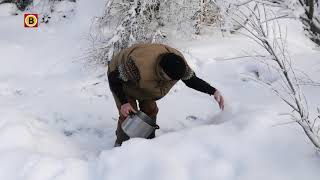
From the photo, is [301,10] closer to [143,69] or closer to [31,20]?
[143,69]

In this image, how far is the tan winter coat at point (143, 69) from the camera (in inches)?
134

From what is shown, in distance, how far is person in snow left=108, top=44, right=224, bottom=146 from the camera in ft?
10.5

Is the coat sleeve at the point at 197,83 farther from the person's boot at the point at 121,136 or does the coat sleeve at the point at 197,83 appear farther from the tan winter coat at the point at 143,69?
the person's boot at the point at 121,136

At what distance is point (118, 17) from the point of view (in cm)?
621

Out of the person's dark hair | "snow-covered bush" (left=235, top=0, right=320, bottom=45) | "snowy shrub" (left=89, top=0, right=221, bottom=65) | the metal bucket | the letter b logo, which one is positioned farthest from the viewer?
the letter b logo

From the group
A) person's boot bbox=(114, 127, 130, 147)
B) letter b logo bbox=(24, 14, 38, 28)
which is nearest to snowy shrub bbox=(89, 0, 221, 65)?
letter b logo bbox=(24, 14, 38, 28)

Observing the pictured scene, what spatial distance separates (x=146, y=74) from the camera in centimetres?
342

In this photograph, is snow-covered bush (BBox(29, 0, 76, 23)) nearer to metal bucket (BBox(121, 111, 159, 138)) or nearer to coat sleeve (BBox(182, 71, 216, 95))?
metal bucket (BBox(121, 111, 159, 138))

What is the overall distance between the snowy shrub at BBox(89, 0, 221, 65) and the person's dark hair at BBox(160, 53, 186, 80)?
2739 mm

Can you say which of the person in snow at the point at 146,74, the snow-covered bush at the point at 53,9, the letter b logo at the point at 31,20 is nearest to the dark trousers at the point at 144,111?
the person in snow at the point at 146,74

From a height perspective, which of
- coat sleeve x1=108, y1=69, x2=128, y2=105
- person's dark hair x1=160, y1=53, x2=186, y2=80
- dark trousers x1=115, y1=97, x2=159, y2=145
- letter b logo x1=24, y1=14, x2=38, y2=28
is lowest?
letter b logo x1=24, y1=14, x2=38, y2=28

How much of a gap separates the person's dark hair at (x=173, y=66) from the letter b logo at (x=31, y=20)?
502cm

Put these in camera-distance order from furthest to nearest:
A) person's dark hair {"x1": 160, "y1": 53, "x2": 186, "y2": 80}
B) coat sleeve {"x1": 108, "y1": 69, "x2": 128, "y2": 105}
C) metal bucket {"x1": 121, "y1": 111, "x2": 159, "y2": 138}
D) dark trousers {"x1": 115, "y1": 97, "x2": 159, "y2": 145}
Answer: dark trousers {"x1": 115, "y1": 97, "x2": 159, "y2": 145} → metal bucket {"x1": 121, "y1": 111, "x2": 159, "y2": 138} → coat sleeve {"x1": 108, "y1": 69, "x2": 128, "y2": 105} → person's dark hair {"x1": 160, "y1": 53, "x2": 186, "y2": 80}

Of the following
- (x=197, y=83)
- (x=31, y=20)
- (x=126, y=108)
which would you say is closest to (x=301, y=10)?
(x=197, y=83)
